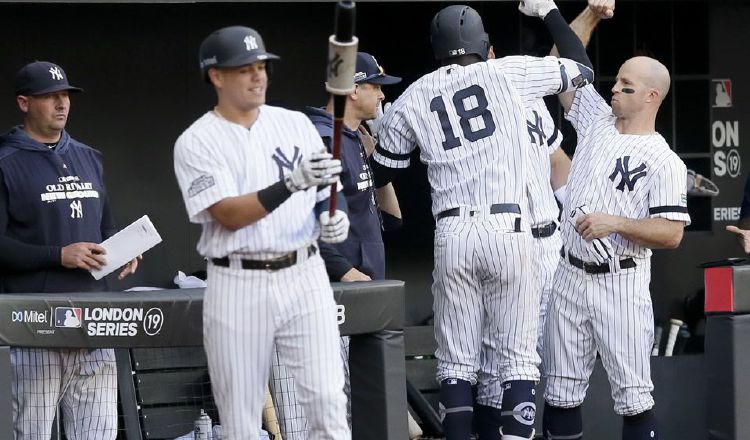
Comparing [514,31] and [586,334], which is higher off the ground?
[514,31]

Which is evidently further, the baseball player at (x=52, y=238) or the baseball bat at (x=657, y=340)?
the baseball bat at (x=657, y=340)

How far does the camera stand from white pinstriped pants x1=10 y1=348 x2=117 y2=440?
203 inches

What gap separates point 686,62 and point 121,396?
3.69 meters

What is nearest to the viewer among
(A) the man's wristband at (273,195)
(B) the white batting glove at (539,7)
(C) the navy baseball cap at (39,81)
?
(A) the man's wristband at (273,195)

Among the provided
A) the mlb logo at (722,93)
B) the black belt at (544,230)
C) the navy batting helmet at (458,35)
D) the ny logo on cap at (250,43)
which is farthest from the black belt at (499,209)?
the mlb logo at (722,93)

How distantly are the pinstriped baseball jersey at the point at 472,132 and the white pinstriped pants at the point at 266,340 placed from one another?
1181 millimetres

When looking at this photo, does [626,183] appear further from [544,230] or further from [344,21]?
[344,21]

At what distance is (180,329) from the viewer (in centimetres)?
504

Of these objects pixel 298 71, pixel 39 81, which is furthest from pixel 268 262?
pixel 298 71

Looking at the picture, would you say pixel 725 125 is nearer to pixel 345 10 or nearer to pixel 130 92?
pixel 130 92

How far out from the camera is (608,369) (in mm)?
5766

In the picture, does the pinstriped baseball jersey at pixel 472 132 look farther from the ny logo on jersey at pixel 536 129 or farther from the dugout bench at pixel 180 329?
the ny logo on jersey at pixel 536 129

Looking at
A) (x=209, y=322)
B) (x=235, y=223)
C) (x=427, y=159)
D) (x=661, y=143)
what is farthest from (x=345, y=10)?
(x=661, y=143)

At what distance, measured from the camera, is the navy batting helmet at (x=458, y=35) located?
553 cm
